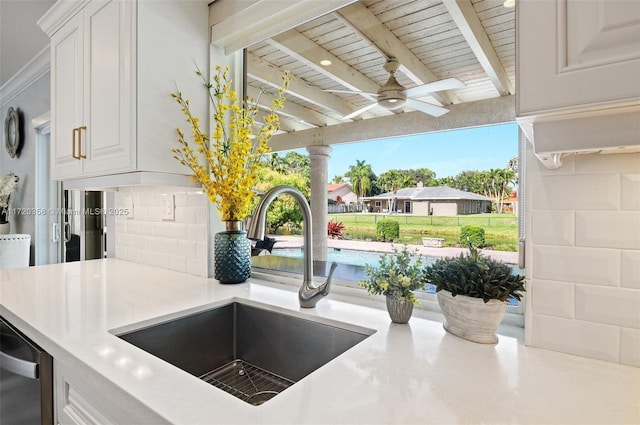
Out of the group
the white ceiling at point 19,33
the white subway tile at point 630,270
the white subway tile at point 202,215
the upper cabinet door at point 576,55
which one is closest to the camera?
the upper cabinet door at point 576,55

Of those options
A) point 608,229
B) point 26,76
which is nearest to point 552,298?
point 608,229

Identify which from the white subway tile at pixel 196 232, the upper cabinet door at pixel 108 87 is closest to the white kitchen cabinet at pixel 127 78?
the upper cabinet door at pixel 108 87

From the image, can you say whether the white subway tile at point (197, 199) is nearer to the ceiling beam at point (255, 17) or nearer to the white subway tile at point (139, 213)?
the white subway tile at point (139, 213)

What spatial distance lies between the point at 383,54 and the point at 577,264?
925 mm

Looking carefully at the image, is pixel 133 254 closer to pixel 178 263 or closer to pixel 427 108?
pixel 178 263

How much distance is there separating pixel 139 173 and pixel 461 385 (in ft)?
4.14

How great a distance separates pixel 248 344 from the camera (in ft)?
3.87

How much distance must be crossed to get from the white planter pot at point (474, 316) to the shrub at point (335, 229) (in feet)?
2.03

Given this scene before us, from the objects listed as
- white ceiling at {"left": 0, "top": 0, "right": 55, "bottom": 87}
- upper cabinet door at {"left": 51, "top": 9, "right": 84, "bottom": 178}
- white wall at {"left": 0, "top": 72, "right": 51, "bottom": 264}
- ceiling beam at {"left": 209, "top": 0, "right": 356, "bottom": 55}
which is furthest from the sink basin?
white wall at {"left": 0, "top": 72, "right": 51, "bottom": 264}

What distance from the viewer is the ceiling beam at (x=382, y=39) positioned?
1183 mm

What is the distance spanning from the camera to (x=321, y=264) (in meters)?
1.48

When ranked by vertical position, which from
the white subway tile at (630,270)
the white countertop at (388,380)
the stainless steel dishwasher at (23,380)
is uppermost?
the white subway tile at (630,270)

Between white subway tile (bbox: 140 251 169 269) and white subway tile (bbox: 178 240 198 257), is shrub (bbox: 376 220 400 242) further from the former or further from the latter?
white subway tile (bbox: 140 251 169 269)

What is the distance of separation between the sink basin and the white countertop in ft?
0.15
